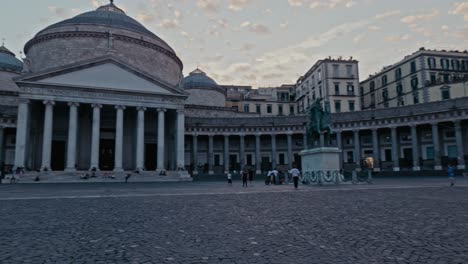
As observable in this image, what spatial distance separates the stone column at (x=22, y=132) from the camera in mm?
33250

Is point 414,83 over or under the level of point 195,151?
over

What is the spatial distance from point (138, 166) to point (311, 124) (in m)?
21.5

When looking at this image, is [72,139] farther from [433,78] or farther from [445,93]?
[433,78]

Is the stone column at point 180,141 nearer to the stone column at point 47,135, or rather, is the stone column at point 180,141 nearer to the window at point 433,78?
the stone column at point 47,135

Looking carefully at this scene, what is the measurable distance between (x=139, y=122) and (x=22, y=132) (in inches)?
465

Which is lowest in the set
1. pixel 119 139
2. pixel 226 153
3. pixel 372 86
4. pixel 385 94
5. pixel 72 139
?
pixel 226 153

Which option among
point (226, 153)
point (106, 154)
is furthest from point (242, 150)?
point (106, 154)

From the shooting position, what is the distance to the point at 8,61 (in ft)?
171

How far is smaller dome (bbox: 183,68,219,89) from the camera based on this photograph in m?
62.0

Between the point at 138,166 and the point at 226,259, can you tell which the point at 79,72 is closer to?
the point at 138,166

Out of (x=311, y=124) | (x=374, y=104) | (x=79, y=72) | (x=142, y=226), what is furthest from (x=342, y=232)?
(x=374, y=104)

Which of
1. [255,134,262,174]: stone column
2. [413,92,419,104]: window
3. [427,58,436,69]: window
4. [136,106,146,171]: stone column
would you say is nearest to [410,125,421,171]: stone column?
[413,92,419,104]: window

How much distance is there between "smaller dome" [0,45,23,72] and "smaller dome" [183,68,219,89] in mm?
27658

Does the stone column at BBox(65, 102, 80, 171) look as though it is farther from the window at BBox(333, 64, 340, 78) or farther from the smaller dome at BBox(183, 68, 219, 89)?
the window at BBox(333, 64, 340, 78)
